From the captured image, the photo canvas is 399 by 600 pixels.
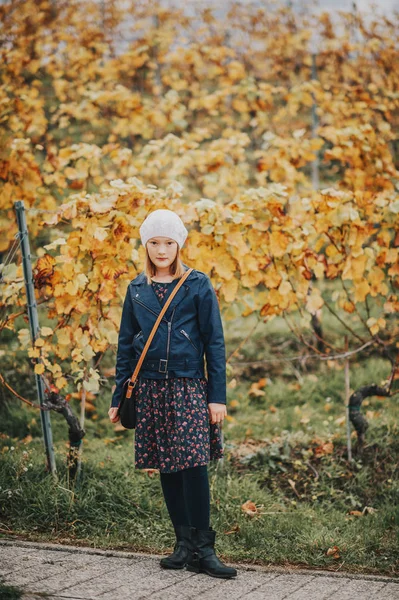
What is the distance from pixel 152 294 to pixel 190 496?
911 mm

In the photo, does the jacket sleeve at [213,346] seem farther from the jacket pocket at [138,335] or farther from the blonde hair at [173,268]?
the jacket pocket at [138,335]

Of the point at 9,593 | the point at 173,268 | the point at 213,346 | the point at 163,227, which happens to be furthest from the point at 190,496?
the point at 163,227

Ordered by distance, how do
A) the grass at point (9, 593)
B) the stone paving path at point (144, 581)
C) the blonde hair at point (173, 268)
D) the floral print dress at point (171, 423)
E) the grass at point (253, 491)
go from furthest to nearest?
the grass at point (253, 491) < the blonde hair at point (173, 268) < the floral print dress at point (171, 423) < the stone paving path at point (144, 581) < the grass at point (9, 593)

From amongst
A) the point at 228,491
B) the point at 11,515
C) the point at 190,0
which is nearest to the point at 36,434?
the point at 11,515

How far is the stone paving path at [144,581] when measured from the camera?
2779mm

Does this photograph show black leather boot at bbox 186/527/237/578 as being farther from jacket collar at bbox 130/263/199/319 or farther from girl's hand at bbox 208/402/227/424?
jacket collar at bbox 130/263/199/319

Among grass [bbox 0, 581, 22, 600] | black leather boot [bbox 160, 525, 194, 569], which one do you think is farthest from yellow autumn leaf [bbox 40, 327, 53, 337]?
grass [bbox 0, 581, 22, 600]

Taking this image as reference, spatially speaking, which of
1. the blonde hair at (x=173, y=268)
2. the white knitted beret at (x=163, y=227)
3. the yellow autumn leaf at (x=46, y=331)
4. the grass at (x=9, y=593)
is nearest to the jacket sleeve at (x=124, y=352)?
the blonde hair at (x=173, y=268)

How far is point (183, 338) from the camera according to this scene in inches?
121

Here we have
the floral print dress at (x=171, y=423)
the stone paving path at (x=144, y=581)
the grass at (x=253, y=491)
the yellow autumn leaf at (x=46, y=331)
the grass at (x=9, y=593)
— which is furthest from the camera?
the yellow autumn leaf at (x=46, y=331)

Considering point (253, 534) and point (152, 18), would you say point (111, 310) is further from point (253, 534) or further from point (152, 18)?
point (152, 18)

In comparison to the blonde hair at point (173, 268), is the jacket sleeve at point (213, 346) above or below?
below

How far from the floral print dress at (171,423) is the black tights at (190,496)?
10 cm

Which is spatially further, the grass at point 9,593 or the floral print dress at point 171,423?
the floral print dress at point 171,423
